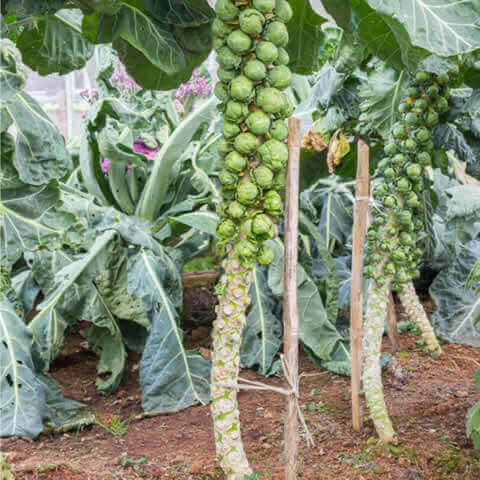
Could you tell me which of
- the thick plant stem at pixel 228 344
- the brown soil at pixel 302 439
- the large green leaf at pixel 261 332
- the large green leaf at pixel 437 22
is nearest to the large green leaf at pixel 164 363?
the brown soil at pixel 302 439

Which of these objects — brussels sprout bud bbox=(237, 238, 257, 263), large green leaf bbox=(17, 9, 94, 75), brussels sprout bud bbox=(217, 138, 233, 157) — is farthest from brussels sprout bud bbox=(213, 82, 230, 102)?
large green leaf bbox=(17, 9, 94, 75)

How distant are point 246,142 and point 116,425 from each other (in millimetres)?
1480

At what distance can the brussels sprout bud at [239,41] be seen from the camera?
117 cm

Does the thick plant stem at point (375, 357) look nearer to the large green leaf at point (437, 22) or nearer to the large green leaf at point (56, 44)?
the large green leaf at point (437, 22)

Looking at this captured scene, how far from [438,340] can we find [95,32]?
2467 millimetres

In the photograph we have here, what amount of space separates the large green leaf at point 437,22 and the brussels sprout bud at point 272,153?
14.1 inches

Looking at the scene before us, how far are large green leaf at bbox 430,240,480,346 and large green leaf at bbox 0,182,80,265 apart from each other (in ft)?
7.52

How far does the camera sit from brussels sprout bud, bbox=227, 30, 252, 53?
117cm

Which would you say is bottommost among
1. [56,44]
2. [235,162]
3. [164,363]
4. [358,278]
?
[164,363]

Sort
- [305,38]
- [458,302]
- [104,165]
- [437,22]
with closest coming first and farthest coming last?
[437,22], [305,38], [458,302], [104,165]

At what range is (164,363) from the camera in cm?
232

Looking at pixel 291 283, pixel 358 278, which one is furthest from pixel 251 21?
pixel 358 278

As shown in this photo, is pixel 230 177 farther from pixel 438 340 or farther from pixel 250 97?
pixel 438 340

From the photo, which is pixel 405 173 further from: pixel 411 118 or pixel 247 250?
pixel 247 250
